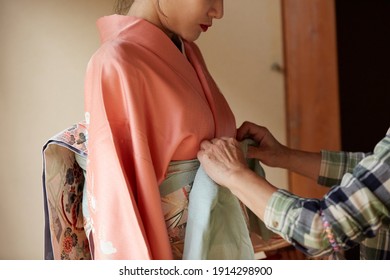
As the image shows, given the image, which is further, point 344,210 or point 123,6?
point 123,6

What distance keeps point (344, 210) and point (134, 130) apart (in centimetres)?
32

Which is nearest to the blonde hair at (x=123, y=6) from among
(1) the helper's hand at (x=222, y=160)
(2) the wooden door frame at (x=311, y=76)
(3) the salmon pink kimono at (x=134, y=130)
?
(3) the salmon pink kimono at (x=134, y=130)

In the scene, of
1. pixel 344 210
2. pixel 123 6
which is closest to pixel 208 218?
pixel 344 210

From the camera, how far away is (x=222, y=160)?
33.7 inches

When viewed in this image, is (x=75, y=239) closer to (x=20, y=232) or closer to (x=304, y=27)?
(x=20, y=232)

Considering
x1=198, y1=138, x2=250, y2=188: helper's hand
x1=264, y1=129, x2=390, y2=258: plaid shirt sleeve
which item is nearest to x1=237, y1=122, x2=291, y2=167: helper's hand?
x1=198, y1=138, x2=250, y2=188: helper's hand

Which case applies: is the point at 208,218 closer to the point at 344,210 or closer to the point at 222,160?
the point at 222,160

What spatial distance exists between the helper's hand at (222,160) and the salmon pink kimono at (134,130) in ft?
0.08

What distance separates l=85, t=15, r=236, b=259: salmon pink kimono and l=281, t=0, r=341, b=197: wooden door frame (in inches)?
23.4

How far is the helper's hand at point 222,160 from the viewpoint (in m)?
0.84

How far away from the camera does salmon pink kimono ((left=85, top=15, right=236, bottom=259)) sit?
802 mm

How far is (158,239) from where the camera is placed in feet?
2.73

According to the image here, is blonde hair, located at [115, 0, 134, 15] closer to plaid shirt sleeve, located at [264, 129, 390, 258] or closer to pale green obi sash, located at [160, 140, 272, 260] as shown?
pale green obi sash, located at [160, 140, 272, 260]

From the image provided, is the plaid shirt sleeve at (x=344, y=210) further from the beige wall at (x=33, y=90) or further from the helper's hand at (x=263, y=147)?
the beige wall at (x=33, y=90)
